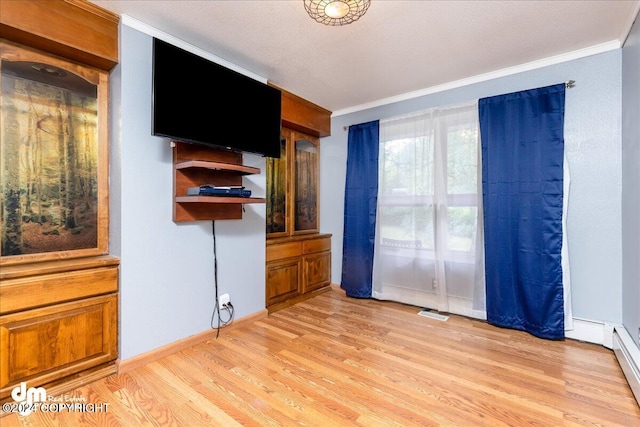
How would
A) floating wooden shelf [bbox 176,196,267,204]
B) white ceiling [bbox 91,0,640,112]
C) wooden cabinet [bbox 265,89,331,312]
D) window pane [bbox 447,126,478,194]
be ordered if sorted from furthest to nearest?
wooden cabinet [bbox 265,89,331,312]
window pane [bbox 447,126,478,194]
floating wooden shelf [bbox 176,196,267,204]
white ceiling [bbox 91,0,640,112]

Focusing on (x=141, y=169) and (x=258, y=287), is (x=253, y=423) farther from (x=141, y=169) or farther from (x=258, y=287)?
(x=141, y=169)

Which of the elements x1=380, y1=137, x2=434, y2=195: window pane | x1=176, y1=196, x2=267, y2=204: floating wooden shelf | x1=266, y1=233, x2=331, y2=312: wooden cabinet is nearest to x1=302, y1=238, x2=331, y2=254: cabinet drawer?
x1=266, y1=233, x2=331, y2=312: wooden cabinet

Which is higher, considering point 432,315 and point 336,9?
point 336,9

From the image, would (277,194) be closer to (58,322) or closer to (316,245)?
(316,245)

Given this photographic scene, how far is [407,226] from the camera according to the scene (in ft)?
11.3

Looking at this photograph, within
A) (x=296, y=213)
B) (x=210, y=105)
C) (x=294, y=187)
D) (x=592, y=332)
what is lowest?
(x=592, y=332)

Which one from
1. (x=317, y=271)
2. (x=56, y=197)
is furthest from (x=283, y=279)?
(x=56, y=197)

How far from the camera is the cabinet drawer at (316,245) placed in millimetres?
3732

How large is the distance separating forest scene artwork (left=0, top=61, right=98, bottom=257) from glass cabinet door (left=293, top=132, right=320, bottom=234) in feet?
7.07

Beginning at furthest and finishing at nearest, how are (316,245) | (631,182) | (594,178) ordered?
(316,245) < (594,178) < (631,182)

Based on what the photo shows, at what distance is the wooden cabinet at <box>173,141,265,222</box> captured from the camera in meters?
2.27

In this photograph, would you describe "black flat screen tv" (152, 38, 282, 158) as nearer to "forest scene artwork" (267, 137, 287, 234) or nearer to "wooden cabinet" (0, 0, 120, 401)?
"wooden cabinet" (0, 0, 120, 401)

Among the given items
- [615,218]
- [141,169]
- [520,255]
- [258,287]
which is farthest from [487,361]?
[141,169]

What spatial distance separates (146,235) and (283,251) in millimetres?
1540
